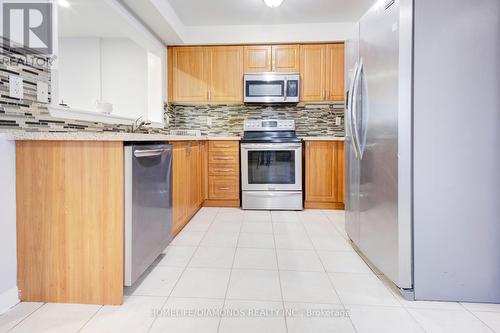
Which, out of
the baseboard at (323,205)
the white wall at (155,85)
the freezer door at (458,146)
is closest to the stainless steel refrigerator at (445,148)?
the freezer door at (458,146)

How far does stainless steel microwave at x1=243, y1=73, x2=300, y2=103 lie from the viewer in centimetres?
373

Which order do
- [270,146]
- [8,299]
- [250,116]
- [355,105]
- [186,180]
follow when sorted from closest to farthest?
1. [8,299]
2. [355,105]
3. [186,180]
4. [270,146]
5. [250,116]

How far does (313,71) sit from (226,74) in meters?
1.17

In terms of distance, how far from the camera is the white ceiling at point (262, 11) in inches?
124

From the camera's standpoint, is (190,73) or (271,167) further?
(190,73)

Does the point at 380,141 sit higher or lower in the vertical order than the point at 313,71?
lower

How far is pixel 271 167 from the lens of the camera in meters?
3.57

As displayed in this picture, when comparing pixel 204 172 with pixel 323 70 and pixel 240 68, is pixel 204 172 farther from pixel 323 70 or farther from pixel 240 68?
pixel 323 70

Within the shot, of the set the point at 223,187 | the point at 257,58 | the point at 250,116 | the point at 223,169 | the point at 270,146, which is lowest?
the point at 223,187

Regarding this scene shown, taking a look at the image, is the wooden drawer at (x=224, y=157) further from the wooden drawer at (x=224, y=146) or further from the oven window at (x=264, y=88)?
the oven window at (x=264, y=88)

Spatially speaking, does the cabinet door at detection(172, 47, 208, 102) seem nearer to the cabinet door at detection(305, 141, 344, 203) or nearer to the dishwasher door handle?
the cabinet door at detection(305, 141, 344, 203)

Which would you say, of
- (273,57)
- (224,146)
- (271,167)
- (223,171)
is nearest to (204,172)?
(223,171)

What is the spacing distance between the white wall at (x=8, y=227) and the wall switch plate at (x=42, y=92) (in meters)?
0.40

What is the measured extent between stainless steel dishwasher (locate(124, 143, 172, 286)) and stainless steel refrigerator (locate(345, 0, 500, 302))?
1392 mm
